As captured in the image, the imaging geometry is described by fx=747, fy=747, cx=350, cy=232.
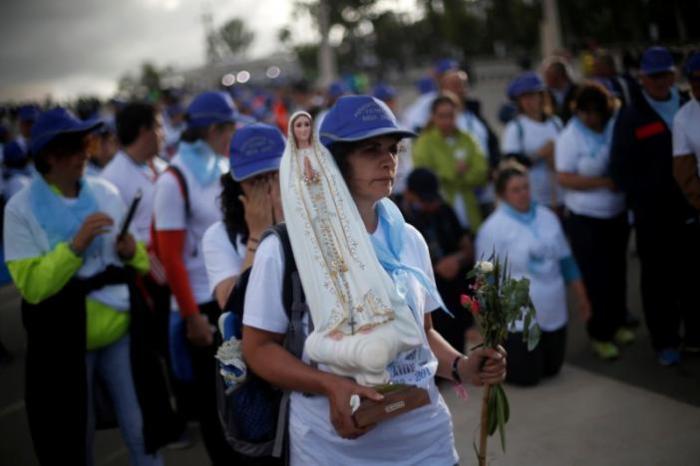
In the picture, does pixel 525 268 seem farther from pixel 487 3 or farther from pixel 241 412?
pixel 487 3

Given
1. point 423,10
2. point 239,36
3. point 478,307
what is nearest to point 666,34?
point 478,307

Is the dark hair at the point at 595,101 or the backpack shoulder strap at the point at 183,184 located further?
the dark hair at the point at 595,101

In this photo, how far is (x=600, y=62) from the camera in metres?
7.68

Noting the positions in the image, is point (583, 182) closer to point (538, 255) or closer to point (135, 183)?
point (538, 255)

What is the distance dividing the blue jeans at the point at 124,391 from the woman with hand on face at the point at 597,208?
3680 millimetres

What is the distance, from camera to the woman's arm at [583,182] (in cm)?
580

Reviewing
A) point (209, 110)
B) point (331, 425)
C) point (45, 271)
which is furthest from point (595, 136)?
point (331, 425)

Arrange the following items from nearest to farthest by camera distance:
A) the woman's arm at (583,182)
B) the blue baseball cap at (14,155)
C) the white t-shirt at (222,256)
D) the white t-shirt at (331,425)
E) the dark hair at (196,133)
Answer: the white t-shirt at (331,425), the white t-shirt at (222,256), the dark hair at (196,133), the woman's arm at (583,182), the blue baseball cap at (14,155)

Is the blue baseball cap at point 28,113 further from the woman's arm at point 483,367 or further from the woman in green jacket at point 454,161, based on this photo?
the woman's arm at point 483,367

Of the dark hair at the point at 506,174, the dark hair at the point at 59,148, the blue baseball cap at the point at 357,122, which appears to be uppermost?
the dark hair at the point at 59,148

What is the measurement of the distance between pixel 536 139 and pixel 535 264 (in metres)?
2.02

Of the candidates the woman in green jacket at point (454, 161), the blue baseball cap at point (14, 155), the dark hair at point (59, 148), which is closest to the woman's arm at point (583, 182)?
the woman in green jacket at point (454, 161)

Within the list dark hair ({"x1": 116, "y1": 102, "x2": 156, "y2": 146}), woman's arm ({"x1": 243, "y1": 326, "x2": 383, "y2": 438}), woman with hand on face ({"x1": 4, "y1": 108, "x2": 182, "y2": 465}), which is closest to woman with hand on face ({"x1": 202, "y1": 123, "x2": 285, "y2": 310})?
woman with hand on face ({"x1": 4, "y1": 108, "x2": 182, "y2": 465})

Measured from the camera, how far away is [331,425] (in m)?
2.31
